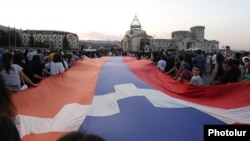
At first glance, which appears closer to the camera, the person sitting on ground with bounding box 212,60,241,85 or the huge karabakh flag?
the huge karabakh flag

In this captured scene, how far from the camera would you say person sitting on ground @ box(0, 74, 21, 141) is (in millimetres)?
2111

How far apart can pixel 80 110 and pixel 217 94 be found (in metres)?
2.52

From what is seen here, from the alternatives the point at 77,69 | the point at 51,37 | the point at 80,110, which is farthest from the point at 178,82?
the point at 51,37

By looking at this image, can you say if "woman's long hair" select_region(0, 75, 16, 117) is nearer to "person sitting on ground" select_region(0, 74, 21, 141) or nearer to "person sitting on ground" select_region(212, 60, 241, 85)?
"person sitting on ground" select_region(0, 74, 21, 141)

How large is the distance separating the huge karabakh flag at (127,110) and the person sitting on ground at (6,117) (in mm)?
1014

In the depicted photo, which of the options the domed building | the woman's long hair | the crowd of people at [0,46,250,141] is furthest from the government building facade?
the woman's long hair

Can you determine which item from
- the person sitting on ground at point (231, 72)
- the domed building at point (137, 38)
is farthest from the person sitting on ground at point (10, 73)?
the domed building at point (137, 38)

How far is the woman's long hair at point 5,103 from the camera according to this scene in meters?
2.17

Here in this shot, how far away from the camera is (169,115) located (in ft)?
14.8

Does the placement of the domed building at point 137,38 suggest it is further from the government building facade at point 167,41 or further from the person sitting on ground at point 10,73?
the person sitting on ground at point 10,73

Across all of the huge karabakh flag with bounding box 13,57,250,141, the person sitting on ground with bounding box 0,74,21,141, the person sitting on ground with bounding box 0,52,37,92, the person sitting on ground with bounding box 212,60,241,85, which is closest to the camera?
the person sitting on ground with bounding box 0,74,21,141

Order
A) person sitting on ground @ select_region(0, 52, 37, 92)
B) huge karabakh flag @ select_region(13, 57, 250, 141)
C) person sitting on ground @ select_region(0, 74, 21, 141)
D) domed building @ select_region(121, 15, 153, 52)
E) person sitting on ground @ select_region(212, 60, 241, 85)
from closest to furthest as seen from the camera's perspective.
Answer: person sitting on ground @ select_region(0, 74, 21, 141) → huge karabakh flag @ select_region(13, 57, 250, 141) → person sitting on ground @ select_region(0, 52, 37, 92) → person sitting on ground @ select_region(212, 60, 241, 85) → domed building @ select_region(121, 15, 153, 52)

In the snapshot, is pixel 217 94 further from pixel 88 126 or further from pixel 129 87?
pixel 88 126

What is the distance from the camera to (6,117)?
2.15 metres
